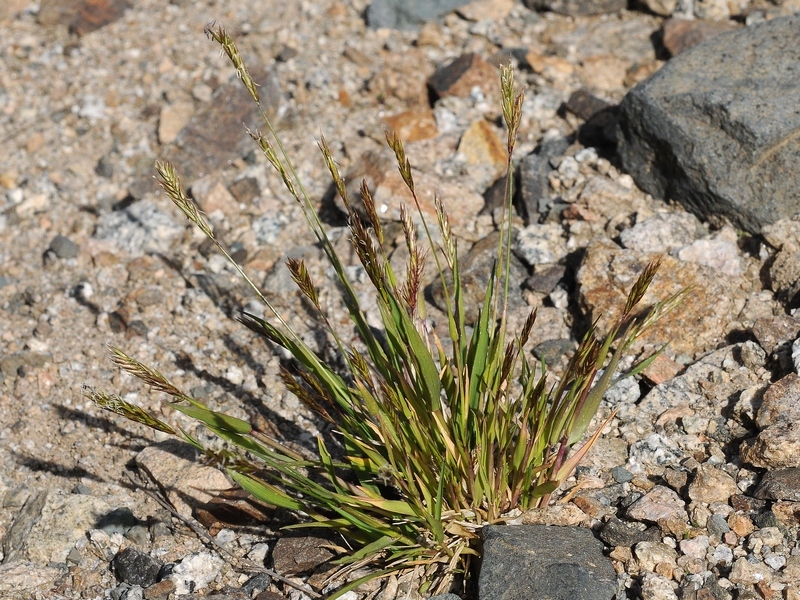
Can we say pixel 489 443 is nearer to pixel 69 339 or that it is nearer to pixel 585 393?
pixel 585 393

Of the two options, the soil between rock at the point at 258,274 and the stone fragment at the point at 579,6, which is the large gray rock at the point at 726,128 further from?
the stone fragment at the point at 579,6

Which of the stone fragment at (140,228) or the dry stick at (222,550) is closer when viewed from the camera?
the dry stick at (222,550)

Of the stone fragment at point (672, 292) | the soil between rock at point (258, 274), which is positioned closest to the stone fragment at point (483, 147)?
the soil between rock at point (258, 274)

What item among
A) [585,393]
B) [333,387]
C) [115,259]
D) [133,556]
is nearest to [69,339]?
[115,259]

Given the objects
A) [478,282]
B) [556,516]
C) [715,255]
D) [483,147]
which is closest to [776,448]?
[556,516]

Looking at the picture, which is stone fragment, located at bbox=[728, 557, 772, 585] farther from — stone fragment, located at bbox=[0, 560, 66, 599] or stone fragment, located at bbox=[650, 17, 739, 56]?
stone fragment, located at bbox=[650, 17, 739, 56]
